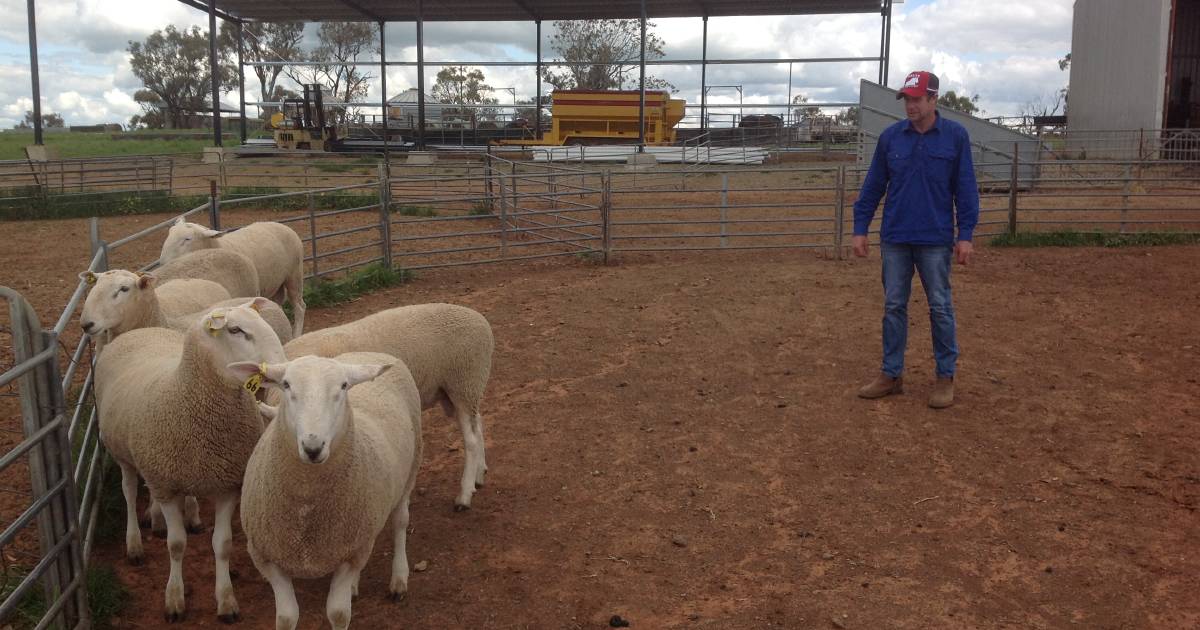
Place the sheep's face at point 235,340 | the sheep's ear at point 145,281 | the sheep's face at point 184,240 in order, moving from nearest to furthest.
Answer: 1. the sheep's face at point 235,340
2. the sheep's ear at point 145,281
3. the sheep's face at point 184,240

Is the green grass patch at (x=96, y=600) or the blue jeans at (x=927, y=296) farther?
the blue jeans at (x=927, y=296)

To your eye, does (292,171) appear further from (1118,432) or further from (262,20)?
(1118,432)

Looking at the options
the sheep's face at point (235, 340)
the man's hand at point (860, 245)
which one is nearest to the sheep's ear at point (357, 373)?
the sheep's face at point (235, 340)

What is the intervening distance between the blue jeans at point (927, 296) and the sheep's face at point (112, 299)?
4264 mm

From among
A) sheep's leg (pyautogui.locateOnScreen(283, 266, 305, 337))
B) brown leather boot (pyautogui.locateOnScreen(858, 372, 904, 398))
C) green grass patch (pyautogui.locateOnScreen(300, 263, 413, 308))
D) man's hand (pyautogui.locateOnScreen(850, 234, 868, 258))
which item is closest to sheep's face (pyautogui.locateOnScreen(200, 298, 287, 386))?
man's hand (pyautogui.locateOnScreen(850, 234, 868, 258))

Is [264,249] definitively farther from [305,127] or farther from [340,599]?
[305,127]

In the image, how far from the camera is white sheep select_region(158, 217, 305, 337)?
22.6ft

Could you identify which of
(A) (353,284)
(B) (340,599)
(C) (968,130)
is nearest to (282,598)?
(B) (340,599)

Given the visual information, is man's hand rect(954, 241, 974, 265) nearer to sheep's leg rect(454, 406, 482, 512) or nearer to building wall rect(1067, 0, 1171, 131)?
sheep's leg rect(454, 406, 482, 512)

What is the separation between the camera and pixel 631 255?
11.9 meters

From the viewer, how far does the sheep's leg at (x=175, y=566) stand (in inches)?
138

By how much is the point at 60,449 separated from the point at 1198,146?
22467mm

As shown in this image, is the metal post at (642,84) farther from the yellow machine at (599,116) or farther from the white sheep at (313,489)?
the white sheep at (313,489)

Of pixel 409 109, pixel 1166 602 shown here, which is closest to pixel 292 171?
pixel 409 109
